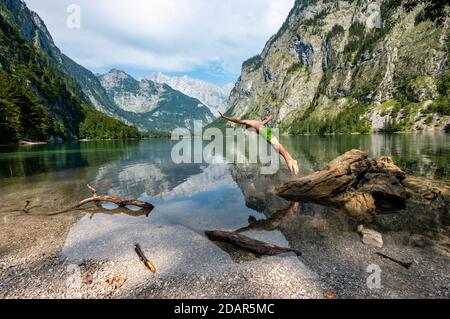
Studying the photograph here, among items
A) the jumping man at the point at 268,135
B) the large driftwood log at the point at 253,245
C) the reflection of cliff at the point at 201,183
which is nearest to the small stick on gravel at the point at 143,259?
the large driftwood log at the point at 253,245

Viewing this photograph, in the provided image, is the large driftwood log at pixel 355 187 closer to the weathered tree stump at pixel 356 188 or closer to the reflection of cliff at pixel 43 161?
the weathered tree stump at pixel 356 188

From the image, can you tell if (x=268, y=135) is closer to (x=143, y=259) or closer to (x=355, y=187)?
(x=143, y=259)

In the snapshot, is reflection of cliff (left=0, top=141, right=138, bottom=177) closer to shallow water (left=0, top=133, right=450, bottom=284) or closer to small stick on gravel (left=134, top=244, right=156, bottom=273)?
shallow water (left=0, top=133, right=450, bottom=284)

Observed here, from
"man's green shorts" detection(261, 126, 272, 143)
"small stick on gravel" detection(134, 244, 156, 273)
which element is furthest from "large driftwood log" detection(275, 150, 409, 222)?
"small stick on gravel" detection(134, 244, 156, 273)

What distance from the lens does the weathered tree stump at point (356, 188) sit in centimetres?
2217

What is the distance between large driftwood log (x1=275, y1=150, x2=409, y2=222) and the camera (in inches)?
877

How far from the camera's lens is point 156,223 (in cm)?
1911

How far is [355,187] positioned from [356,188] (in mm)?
246

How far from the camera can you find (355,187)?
25891 millimetres

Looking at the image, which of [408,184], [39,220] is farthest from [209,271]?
[408,184]

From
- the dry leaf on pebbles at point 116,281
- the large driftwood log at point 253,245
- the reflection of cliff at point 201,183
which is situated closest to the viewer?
the dry leaf on pebbles at point 116,281
